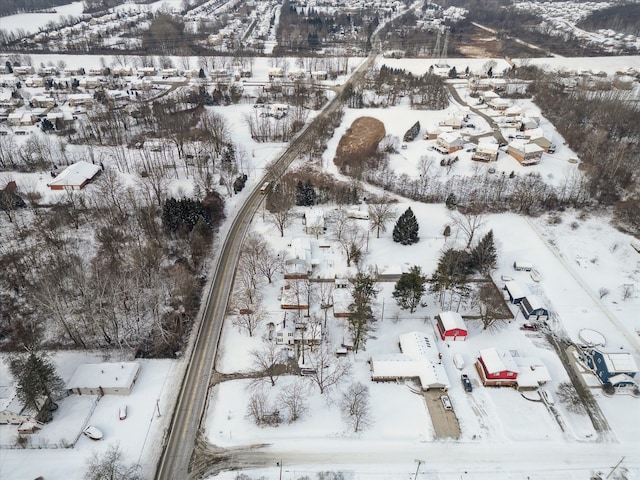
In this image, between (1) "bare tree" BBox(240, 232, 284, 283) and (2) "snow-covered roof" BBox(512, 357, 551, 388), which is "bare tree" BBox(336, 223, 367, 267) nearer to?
(1) "bare tree" BBox(240, 232, 284, 283)

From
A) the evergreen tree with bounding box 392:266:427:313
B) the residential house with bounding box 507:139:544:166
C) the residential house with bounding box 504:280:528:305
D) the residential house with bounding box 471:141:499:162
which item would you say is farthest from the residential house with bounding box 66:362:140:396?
the residential house with bounding box 507:139:544:166

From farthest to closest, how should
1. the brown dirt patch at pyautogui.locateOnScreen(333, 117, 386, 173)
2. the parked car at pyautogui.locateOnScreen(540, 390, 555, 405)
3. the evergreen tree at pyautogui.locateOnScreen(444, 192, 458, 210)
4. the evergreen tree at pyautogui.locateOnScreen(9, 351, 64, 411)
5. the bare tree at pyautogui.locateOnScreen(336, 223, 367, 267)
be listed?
the brown dirt patch at pyautogui.locateOnScreen(333, 117, 386, 173) → the evergreen tree at pyautogui.locateOnScreen(444, 192, 458, 210) → the bare tree at pyautogui.locateOnScreen(336, 223, 367, 267) → the parked car at pyautogui.locateOnScreen(540, 390, 555, 405) → the evergreen tree at pyautogui.locateOnScreen(9, 351, 64, 411)

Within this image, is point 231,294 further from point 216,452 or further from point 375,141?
point 375,141

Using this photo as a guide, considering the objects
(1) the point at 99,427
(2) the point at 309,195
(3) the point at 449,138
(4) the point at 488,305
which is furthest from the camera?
(3) the point at 449,138

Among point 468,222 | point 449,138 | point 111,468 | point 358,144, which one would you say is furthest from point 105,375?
point 449,138

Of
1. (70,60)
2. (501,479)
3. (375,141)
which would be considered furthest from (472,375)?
(70,60)

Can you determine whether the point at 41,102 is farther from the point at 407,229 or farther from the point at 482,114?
the point at 482,114

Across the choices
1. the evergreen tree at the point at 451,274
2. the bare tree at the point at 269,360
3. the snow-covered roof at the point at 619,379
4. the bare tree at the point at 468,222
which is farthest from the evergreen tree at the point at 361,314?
the snow-covered roof at the point at 619,379
